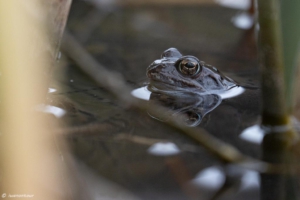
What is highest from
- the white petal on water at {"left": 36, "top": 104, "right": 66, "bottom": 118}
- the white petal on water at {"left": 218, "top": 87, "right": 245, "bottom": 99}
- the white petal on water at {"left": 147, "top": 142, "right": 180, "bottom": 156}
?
the white petal on water at {"left": 218, "top": 87, "right": 245, "bottom": 99}

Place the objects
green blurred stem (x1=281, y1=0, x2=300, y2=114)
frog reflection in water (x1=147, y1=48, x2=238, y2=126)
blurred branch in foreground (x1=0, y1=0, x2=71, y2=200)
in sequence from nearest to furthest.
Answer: blurred branch in foreground (x1=0, y1=0, x2=71, y2=200), green blurred stem (x1=281, y1=0, x2=300, y2=114), frog reflection in water (x1=147, y1=48, x2=238, y2=126)

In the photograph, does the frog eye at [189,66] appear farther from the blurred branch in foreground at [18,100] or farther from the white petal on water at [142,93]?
the blurred branch in foreground at [18,100]

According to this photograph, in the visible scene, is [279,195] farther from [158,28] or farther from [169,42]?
[158,28]

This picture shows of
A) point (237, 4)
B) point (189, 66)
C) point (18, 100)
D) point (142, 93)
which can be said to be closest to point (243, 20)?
point (237, 4)

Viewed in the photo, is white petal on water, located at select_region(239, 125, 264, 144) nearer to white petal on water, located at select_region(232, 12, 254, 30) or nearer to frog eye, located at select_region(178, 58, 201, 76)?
frog eye, located at select_region(178, 58, 201, 76)

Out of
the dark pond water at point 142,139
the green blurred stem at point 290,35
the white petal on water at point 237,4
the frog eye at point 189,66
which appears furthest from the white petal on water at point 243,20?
the green blurred stem at point 290,35

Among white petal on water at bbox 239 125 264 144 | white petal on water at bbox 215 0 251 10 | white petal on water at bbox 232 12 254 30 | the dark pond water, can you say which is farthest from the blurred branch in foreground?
white petal on water at bbox 215 0 251 10

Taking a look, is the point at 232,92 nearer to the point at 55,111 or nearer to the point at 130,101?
the point at 130,101
